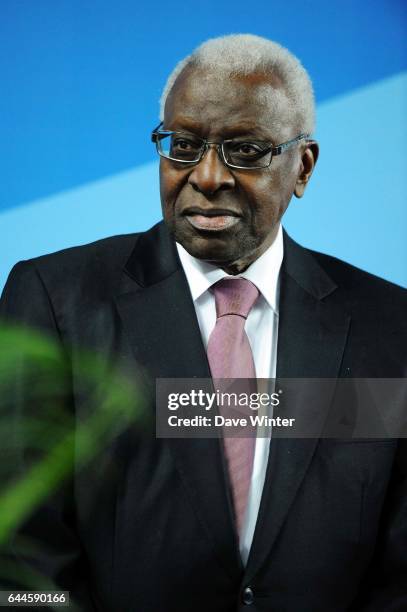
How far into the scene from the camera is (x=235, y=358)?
5.78 feet

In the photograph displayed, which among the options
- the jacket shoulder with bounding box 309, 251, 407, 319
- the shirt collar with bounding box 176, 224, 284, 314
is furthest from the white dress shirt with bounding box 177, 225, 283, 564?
the jacket shoulder with bounding box 309, 251, 407, 319

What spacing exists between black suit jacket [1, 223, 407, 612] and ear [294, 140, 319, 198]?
183 millimetres

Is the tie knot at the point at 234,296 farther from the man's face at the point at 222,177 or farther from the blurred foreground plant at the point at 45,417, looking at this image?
the blurred foreground plant at the point at 45,417

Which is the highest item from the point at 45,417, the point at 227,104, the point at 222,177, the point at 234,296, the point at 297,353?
the point at 227,104

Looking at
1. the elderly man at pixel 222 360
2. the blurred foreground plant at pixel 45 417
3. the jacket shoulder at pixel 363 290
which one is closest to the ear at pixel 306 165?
the elderly man at pixel 222 360

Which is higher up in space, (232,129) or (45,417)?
(232,129)

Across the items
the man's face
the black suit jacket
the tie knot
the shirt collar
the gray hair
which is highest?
the gray hair

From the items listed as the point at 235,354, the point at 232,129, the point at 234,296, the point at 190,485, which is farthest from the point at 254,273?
the point at 190,485

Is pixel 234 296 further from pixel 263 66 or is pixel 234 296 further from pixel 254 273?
→ pixel 263 66

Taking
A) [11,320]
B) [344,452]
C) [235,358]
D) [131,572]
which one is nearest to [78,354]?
[11,320]

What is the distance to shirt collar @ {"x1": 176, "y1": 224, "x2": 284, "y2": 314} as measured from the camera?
70.7 inches

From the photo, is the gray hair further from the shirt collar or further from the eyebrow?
the shirt collar

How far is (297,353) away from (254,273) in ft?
0.57

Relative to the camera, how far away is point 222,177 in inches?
66.6
